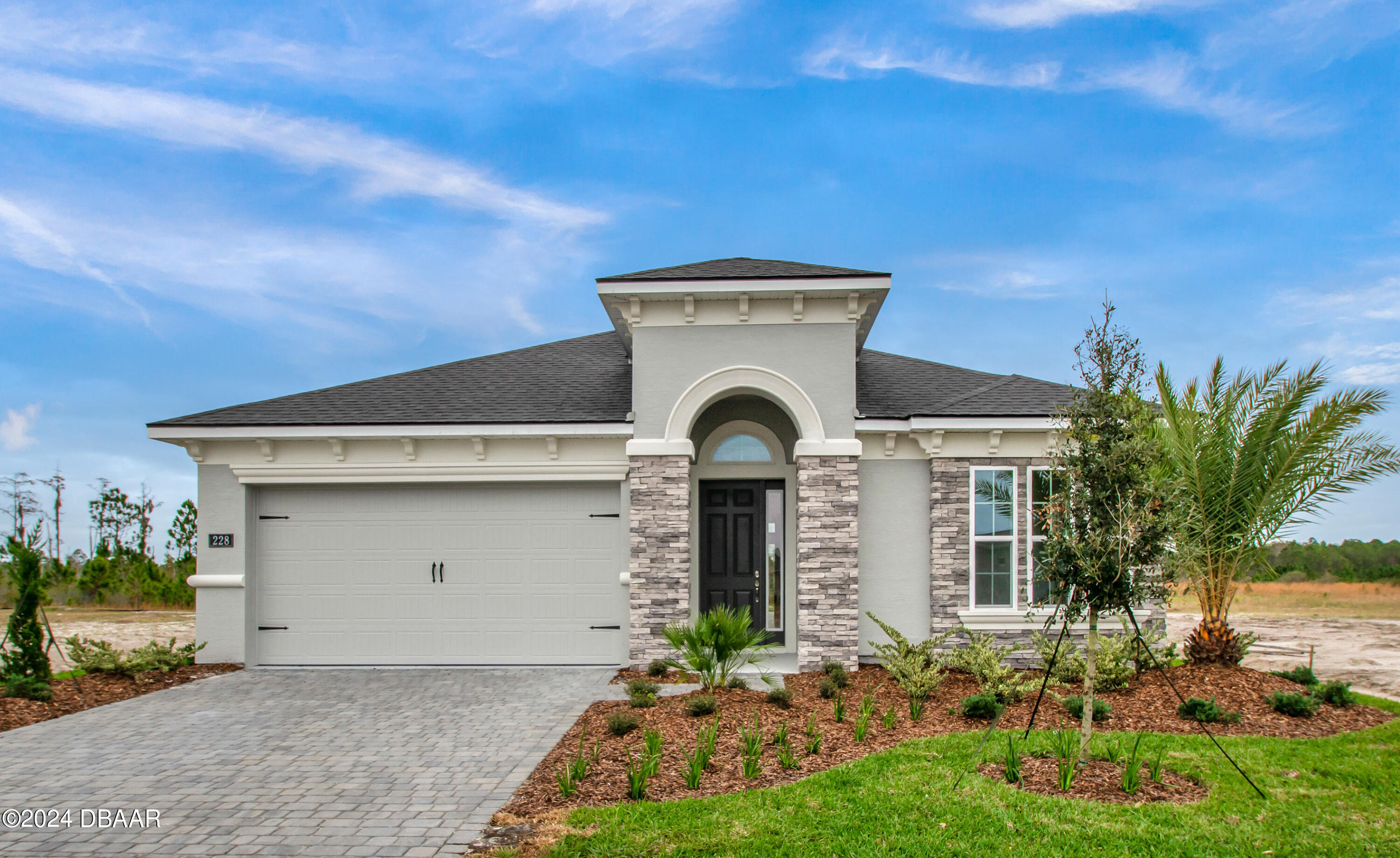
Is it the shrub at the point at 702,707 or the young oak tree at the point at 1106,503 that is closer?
the young oak tree at the point at 1106,503

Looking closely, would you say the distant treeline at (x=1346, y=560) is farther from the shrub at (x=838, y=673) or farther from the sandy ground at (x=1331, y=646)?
the shrub at (x=838, y=673)

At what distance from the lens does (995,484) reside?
1071cm

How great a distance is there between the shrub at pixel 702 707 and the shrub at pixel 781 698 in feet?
2.41

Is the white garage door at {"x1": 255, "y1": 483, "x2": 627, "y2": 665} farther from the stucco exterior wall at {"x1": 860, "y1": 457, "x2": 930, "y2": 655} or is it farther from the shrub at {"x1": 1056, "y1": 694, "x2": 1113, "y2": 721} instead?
Result: the shrub at {"x1": 1056, "y1": 694, "x2": 1113, "y2": 721}

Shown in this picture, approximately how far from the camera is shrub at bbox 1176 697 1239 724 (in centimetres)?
781

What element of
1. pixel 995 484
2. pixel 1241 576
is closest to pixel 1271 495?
pixel 1241 576

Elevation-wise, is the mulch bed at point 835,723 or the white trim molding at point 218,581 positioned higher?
the white trim molding at point 218,581

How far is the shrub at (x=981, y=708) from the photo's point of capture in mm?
7789

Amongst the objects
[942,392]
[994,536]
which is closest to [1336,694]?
[994,536]

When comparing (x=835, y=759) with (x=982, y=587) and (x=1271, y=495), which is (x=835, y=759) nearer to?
(x=982, y=587)

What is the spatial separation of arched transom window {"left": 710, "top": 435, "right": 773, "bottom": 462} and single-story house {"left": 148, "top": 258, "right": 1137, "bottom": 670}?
29mm

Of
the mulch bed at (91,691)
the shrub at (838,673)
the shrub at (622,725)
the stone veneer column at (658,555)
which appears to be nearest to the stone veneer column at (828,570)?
the shrub at (838,673)

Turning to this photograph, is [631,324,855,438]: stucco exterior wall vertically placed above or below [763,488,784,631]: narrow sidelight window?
above

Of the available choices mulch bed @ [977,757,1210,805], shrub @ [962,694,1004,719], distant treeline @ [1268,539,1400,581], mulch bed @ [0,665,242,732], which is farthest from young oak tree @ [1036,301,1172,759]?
distant treeline @ [1268,539,1400,581]
